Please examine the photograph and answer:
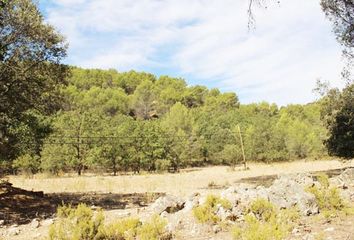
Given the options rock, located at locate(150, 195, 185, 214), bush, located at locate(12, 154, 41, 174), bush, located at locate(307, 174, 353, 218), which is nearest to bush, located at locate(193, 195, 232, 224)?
rock, located at locate(150, 195, 185, 214)

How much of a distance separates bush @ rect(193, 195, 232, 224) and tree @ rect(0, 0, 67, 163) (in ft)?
32.5

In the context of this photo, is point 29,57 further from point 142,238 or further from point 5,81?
point 142,238

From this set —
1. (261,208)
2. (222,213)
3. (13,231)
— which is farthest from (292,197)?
(13,231)

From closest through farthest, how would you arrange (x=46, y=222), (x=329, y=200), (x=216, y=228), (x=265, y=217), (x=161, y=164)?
(x=216, y=228) → (x=265, y=217) → (x=329, y=200) → (x=46, y=222) → (x=161, y=164)

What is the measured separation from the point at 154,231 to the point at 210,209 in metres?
2.22

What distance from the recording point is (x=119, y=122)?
240 ft

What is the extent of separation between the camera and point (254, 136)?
81062 mm

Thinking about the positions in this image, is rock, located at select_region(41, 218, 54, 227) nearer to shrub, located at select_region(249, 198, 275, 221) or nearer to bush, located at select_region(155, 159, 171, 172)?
shrub, located at select_region(249, 198, 275, 221)

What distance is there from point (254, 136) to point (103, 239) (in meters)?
73.6

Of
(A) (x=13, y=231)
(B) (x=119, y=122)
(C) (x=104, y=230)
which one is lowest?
(A) (x=13, y=231)

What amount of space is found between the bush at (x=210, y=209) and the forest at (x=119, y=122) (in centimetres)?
898

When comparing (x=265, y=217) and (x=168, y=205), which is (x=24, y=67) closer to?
(x=168, y=205)

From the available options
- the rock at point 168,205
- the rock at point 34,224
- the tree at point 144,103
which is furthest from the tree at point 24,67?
the tree at point 144,103

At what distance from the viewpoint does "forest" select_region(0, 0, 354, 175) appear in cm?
1744
